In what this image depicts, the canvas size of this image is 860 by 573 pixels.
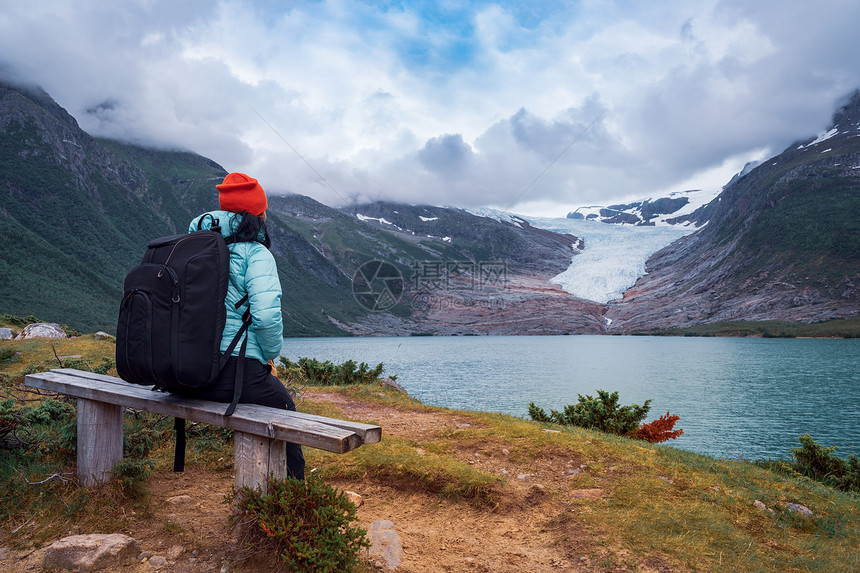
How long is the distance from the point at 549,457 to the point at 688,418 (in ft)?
61.1

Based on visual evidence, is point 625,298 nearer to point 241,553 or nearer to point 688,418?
point 688,418

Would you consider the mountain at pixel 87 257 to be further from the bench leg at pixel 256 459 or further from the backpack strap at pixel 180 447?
the bench leg at pixel 256 459

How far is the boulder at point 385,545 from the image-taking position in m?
3.72

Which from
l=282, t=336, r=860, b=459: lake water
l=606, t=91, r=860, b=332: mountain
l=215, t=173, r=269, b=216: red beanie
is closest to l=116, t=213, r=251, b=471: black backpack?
l=215, t=173, r=269, b=216: red beanie

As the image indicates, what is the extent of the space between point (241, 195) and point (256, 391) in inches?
62.6

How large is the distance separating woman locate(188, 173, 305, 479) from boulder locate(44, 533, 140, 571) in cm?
121

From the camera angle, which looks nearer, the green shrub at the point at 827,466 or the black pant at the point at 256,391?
the black pant at the point at 256,391

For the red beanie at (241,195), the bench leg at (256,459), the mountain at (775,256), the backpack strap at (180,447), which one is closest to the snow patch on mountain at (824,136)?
the mountain at (775,256)

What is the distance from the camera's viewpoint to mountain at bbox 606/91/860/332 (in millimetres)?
123312

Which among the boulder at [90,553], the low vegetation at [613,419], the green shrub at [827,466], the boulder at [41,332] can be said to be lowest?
the green shrub at [827,466]

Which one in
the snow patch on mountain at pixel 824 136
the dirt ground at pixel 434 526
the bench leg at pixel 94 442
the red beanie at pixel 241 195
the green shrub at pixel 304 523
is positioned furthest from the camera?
the snow patch on mountain at pixel 824 136

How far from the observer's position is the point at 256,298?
3.48 m

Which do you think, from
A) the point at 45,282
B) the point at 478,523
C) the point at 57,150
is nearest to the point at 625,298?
the point at 45,282

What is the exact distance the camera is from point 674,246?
589 feet
